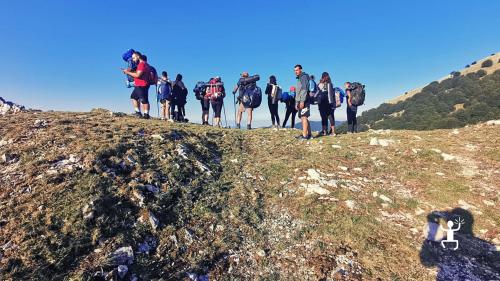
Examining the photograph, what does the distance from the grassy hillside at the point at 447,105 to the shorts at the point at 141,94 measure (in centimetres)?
3014

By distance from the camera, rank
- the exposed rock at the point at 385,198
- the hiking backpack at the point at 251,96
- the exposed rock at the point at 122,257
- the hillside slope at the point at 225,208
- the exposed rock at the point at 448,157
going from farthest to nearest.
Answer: the hiking backpack at the point at 251,96 < the exposed rock at the point at 448,157 < the exposed rock at the point at 385,198 < the hillside slope at the point at 225,208 < the exposed rock at the point at 122,257

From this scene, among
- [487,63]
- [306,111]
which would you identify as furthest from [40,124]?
[487,63]

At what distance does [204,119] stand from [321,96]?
6.90 m

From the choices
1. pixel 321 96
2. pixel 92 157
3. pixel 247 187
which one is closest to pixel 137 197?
pixel 92 157

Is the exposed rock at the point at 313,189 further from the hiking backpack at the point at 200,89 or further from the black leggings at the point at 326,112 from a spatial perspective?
the hiking backpack at the point at 200,89

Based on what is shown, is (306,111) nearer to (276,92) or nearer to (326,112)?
(326,112)

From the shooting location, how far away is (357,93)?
1408 cm

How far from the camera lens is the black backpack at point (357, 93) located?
552 inches

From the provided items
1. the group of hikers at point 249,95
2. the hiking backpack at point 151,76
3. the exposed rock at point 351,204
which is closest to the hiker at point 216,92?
the group of hikers at point 249,95

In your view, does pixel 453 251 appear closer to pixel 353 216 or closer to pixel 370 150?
pixel 353 216

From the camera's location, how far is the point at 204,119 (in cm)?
1662

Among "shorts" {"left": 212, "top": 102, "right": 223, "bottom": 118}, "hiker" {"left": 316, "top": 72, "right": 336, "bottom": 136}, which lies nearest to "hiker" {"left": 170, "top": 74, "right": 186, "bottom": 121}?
"shorts" {"left": 212, "top": 102, "right": 223, "bottom": 118}

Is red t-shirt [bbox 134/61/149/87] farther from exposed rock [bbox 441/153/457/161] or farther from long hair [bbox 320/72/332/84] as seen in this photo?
exposed rock [bbox 441/153/457/161]

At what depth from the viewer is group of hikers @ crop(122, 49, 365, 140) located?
11.9 meters
